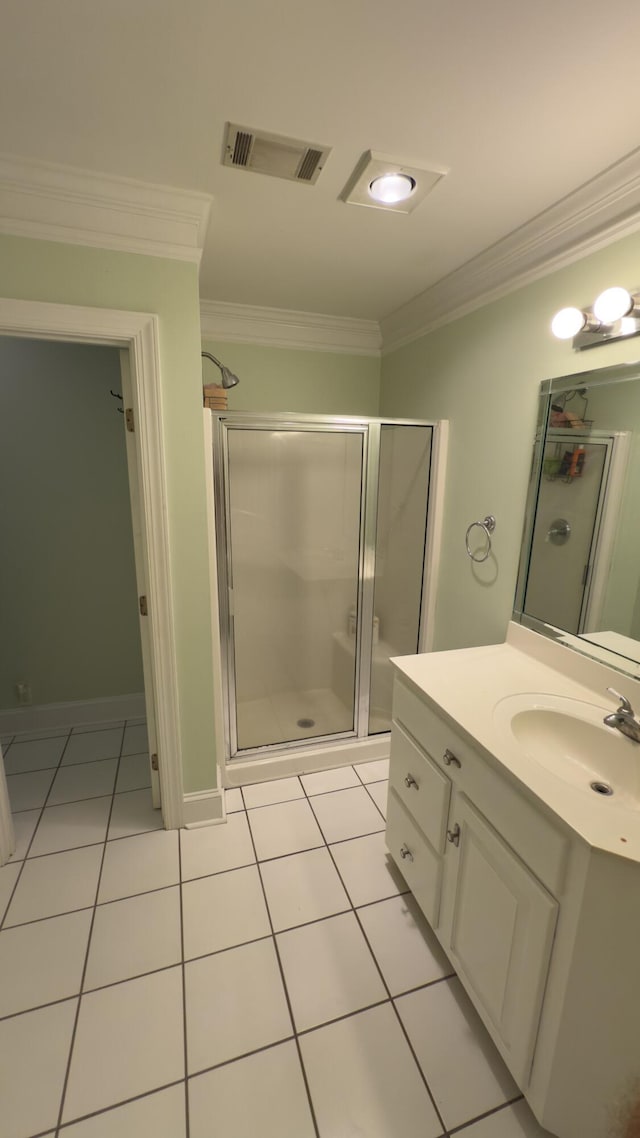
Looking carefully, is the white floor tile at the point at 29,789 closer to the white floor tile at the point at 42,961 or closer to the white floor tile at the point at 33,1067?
the white floor tile at the point at 42,961

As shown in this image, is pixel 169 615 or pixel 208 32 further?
pixel 169 615

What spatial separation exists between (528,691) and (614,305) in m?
1.13

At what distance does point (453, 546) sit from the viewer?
7.11ft

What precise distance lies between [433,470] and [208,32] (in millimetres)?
1634

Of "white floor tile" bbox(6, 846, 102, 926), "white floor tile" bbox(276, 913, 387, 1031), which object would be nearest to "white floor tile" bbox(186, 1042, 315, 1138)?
"white floor tile" bbox(276, 913, 387, 1031)

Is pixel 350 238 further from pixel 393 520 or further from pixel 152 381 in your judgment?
pixel 393 520

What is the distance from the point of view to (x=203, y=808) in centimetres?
192

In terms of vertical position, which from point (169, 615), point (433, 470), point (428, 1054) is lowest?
point (428, 1054)

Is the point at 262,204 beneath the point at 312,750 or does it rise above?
above

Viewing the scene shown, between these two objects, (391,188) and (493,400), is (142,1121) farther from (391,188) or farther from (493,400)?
(391,188)

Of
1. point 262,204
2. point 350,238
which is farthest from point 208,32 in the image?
point 350,238

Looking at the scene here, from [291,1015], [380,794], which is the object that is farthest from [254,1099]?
[380,794]

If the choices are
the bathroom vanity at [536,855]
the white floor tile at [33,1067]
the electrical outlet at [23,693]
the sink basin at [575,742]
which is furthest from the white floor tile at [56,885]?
the sink basin at [575,742]

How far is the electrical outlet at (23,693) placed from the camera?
8.14 feet
